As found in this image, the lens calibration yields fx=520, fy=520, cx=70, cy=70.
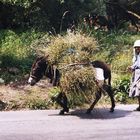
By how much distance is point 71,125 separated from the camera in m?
8.97

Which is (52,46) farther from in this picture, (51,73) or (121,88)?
(121,88)

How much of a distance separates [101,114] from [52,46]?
5.24 ft

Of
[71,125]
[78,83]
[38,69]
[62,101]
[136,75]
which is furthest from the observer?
[136,75]

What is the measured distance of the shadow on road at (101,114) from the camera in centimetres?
965

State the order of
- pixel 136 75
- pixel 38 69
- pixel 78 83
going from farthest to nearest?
pixel 136 75 → pixel 78 83 → pixel 38 69

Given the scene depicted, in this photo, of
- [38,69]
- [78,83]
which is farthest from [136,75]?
[38,69]

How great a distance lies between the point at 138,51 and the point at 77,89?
1.44 metres

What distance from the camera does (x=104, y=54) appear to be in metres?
13.1

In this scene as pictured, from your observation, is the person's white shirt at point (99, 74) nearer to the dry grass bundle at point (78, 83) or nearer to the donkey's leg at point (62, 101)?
the dry grass bundle at point (78, 83)

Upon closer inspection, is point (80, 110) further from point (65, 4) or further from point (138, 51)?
point (65, 4)

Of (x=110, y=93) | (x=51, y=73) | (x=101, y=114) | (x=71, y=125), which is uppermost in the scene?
(x=51, y=73)

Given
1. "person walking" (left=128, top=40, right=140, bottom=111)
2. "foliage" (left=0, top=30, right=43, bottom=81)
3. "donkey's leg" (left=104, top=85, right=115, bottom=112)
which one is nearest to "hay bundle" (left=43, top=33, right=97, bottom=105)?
"donkey's leg" (left=104, top=85, right=115, bottom=112)

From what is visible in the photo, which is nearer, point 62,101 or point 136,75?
point 62,101

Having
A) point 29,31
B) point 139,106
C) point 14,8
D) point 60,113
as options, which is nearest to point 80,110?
point 60,113
